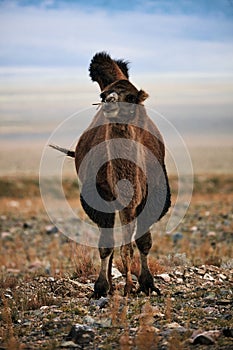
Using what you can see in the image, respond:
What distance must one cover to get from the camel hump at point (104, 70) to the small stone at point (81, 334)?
4.24 meters

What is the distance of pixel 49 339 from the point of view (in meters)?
7.88

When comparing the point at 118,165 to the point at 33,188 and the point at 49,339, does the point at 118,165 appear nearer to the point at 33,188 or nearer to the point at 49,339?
the point at 49,339

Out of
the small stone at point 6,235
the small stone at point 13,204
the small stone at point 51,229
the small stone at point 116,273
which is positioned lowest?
the small stone at point 6,235

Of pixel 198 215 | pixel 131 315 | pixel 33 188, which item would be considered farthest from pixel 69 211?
pixel 131 315

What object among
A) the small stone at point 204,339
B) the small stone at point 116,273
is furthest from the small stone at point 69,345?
the small stone at point 116,273

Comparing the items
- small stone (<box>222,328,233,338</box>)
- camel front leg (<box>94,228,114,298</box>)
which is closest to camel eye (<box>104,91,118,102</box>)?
camel front leg (<box>94,228,114,298</box>)

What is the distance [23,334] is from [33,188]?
35.1 m

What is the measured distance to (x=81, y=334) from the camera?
25.3 feet

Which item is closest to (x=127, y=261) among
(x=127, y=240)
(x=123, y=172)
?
(x=127, y=240)

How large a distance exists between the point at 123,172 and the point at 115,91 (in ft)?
3.55

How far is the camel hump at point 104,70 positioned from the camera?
11.0m

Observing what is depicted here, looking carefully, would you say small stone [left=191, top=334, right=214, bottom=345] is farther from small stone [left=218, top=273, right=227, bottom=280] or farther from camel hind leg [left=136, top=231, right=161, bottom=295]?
small stone [left=218, top=273, right=227, bottom=280]

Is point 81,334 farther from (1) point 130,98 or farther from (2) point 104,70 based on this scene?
(2) point 104,70

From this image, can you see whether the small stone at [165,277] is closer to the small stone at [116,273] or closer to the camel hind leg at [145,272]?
the small stone at [116,273]
